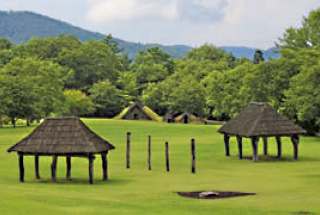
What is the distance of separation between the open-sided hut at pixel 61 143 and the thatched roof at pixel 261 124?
15.3 meters

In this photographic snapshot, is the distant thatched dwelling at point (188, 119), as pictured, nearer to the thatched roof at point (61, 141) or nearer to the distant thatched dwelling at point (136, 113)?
the distant thatched dwelling at point (136, 113)

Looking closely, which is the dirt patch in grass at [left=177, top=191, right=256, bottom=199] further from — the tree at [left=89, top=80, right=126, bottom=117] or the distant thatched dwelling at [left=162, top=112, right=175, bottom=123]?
the tree at [left=89, top=80, right=126, bottom=117]

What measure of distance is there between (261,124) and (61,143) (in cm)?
1874

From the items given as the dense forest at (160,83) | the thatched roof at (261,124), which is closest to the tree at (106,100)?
the dense forest at (160,83)

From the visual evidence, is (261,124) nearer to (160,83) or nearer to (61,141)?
(61,141)

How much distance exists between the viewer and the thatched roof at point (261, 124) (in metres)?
44.8

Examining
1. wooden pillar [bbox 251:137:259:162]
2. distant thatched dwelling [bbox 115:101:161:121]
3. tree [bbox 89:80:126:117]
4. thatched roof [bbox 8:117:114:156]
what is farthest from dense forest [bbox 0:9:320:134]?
thatched roof [bbox 8:117:114:156]

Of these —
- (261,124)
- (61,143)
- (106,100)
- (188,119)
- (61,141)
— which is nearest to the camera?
(61,143)

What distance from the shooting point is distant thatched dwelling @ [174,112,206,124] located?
107 meters

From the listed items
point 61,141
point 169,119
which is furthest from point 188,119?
point 61,141

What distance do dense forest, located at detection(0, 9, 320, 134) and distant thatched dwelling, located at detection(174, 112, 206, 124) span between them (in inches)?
147

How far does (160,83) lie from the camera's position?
12412 cm

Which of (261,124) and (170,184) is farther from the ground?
(261,124)

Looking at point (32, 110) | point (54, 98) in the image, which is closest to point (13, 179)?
point (32, 110)
